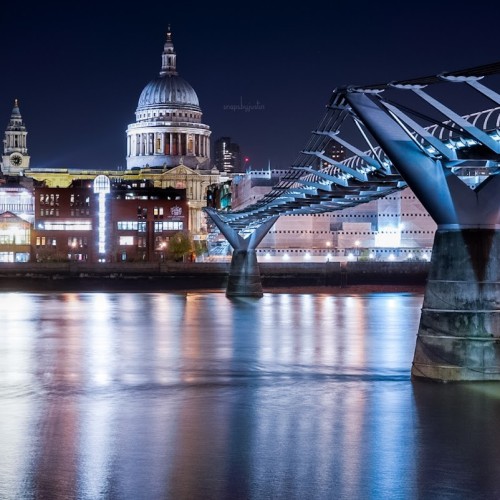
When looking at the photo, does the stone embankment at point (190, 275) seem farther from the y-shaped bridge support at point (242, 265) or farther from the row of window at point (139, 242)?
Answer: the row of window at point (139, 242)

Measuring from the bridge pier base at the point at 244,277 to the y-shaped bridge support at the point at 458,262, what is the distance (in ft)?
166

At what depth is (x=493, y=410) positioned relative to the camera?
848 inches

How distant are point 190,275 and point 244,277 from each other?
80.5ft

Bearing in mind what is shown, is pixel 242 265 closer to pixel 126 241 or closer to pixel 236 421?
pixel 236 421

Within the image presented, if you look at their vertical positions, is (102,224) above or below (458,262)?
above

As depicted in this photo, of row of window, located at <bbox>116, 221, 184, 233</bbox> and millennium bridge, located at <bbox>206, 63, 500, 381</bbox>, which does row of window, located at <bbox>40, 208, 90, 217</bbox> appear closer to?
row of window, located at <bbox>116, 221, 184, 233</bbox>

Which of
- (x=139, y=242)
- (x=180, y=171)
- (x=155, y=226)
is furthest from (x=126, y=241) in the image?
(x=180, y=171)

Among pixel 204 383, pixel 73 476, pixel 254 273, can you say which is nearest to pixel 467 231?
pixel 204 383

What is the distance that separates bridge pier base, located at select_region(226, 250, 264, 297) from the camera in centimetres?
7556

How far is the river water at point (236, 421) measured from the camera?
1598 centimetres

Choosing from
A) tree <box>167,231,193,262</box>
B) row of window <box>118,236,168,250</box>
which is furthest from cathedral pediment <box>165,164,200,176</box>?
tree <box>167,231,193,262</box>

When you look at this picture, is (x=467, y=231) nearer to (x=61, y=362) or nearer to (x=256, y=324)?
(x=61, y=362)

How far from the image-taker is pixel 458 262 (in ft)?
81.0

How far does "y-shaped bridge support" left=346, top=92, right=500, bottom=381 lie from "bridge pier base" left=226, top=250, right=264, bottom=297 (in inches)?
1988
